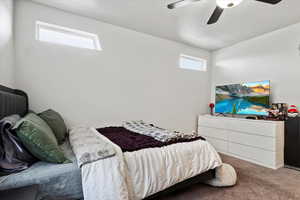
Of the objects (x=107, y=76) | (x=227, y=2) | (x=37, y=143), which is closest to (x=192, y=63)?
(x=107, y=76)

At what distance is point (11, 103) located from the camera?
1.67 meters

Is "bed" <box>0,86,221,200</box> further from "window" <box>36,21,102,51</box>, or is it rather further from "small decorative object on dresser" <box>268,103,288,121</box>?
"small decorative object on dresser" <box>268,103,288,121</box>

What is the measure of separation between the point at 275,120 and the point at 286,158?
0.68m

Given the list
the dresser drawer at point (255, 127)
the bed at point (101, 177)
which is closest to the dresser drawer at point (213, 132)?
the dresser drawer at point (255, 127)

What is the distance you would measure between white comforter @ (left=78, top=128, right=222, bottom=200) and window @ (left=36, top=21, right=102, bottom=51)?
83.8 inches

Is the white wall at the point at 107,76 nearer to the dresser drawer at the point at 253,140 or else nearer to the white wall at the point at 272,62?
the white wall at the point at 272,62

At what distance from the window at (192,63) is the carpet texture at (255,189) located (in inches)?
103

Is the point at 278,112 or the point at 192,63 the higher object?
the point at 192,63

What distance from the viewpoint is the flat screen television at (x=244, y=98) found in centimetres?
308

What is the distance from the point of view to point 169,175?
1.54 m

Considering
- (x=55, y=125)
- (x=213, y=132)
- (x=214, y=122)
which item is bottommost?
(x=213, y=132)

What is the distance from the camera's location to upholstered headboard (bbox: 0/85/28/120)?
4.82 feet

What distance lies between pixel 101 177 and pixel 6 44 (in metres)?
2.11

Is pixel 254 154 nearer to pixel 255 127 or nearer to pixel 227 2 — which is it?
pixel 255 127
